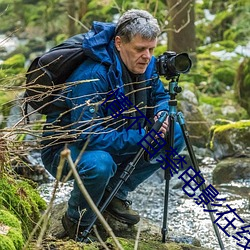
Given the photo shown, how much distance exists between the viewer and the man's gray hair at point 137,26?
3.32 metres

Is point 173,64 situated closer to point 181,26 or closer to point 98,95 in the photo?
point 98,95

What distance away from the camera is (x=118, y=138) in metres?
3.32

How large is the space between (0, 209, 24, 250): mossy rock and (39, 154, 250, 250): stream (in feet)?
5.71

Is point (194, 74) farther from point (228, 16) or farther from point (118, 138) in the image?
point (118, 138)

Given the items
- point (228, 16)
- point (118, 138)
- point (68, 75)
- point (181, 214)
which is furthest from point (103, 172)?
point (228, 16)

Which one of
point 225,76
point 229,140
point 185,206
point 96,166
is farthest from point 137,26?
point 225,76

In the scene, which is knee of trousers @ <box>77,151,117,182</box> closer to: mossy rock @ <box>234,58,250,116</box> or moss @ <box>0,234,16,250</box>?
moss @ <box>0,234,16,250</box>

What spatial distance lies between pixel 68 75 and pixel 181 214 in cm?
227

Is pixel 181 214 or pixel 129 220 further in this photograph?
pixel 181 214

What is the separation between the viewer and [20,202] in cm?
312

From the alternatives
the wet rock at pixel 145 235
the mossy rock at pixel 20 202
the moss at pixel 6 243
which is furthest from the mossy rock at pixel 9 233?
the wet rock at pixel 145 235

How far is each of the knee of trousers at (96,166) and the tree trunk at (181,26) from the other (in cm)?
710

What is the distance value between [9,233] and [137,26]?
1400 millimetres

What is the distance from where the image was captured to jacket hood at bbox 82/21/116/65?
3.37 meters
